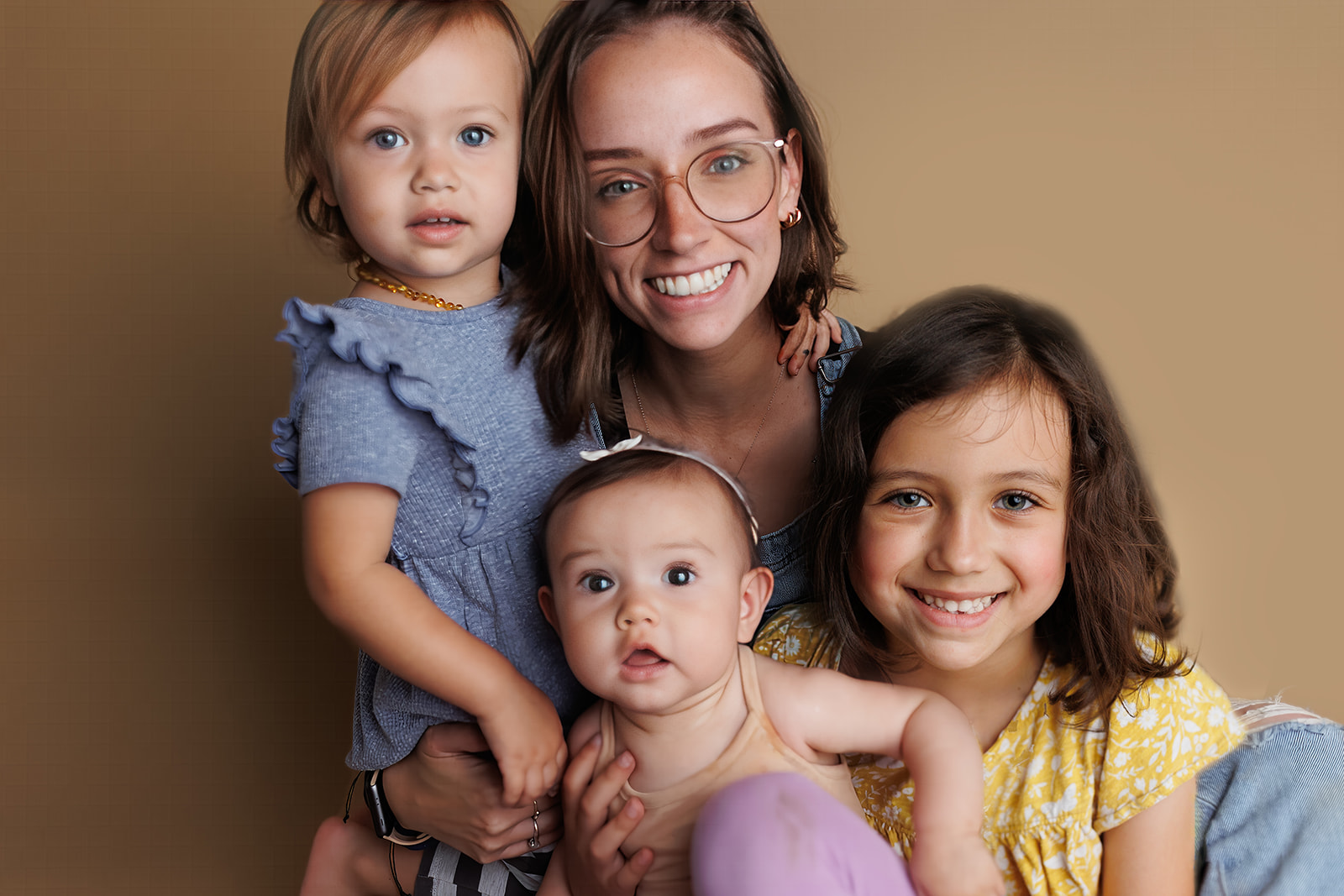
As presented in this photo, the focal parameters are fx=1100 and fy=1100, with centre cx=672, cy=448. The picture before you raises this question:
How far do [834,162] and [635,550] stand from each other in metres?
1.09

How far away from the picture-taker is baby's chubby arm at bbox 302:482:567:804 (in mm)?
1349

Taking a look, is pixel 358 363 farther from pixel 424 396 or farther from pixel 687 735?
pixel 687 735

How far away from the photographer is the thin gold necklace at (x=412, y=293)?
152 cm

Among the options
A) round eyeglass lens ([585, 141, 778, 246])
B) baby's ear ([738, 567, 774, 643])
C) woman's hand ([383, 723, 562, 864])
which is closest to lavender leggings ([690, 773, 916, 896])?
baby's ear ([738, 567, 774, 643])

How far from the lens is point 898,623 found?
60.4 inches

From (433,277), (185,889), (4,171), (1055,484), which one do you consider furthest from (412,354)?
(185,889)

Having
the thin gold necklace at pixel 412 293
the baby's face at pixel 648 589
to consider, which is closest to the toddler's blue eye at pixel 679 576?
the baby's face at pixel 648 589

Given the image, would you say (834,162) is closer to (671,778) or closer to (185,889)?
(671,778)

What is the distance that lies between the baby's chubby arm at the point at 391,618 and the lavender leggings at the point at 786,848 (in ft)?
1.09

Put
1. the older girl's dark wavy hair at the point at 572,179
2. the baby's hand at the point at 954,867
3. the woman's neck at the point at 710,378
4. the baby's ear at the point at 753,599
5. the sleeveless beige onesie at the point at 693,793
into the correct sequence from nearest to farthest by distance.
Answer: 1. the baby's hand at the point at 954,867
2. the sleeveless beige onesie at the point at 693,793
3. the baby's ear at the point at 753,599
4. the older girl's dark wavy hair at the point at 572,179
5. the woman's neck at the point at 710,378

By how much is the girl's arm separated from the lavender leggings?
1.36 feet

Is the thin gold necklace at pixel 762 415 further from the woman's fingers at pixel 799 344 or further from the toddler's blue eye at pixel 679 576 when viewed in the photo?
the toddler's blue eye at pixel 679 576

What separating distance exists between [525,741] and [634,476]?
0.38 meters

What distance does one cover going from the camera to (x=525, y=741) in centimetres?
146
